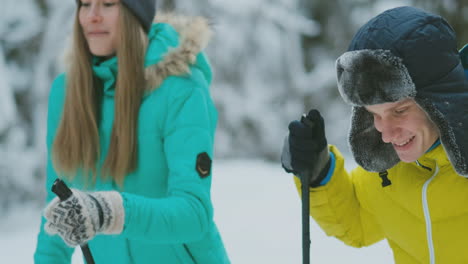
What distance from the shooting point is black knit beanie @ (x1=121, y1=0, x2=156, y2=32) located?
2002 millimetres

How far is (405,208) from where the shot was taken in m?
1.74

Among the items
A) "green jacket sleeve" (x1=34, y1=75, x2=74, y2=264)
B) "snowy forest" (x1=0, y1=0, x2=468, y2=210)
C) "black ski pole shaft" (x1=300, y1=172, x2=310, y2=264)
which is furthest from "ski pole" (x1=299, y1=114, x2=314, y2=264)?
"snowy forest" (x1=0, y1=0, x2=468, y2=210)

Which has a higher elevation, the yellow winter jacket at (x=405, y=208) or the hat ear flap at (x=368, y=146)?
the hat ear flap at (x=368, y=146)

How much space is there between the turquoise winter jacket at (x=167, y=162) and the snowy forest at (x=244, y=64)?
156 inches

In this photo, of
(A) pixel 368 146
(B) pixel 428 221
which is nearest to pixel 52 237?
(A) pixel 368 146

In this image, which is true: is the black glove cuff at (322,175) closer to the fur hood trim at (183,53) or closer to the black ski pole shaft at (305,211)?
the black ski pole shaft at (305,211)

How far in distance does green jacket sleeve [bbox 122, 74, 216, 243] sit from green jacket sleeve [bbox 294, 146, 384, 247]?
0.94ft

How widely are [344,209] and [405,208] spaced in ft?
0.58

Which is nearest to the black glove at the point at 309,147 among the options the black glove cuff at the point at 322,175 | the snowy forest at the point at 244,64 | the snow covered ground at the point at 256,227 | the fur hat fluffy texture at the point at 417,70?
the black glove cuff at the point at 322,175

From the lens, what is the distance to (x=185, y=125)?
73.3 inches

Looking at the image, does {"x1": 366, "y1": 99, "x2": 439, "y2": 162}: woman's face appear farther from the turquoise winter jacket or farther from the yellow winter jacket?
the turquoise winter jacket

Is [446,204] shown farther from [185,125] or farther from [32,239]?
[32,239]

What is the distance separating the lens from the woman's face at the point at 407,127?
157 centimetres

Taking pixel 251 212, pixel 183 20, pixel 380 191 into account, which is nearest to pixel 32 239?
pixel 251 212
